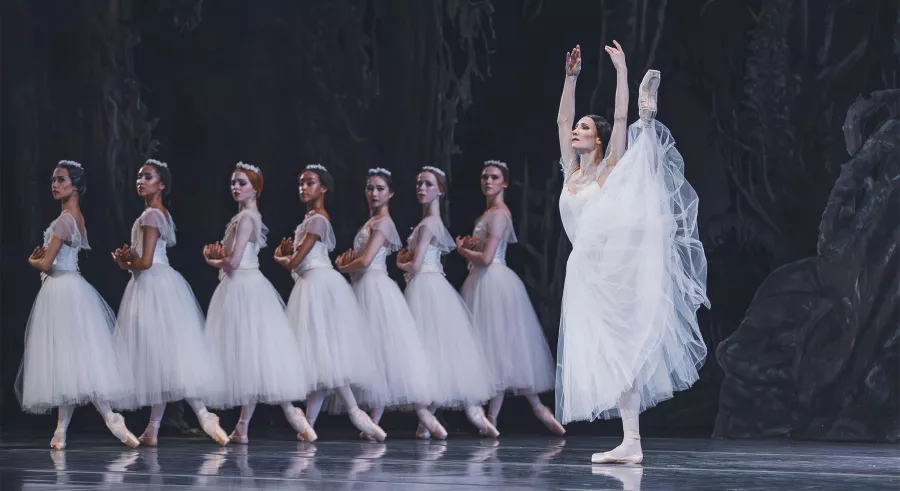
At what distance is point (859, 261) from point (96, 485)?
4.39 metres

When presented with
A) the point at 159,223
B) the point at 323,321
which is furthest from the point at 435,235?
the point at 159,223

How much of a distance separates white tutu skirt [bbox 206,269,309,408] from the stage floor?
29 cm

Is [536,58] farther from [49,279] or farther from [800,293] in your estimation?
[49,279]

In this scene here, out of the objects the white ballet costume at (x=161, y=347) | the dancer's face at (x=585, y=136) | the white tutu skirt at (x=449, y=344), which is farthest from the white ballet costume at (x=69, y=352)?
the dancer's face at (x=585, y=136)

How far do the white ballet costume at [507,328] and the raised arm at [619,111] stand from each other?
7.95 feet

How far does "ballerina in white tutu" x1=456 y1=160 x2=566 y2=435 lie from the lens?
24.9 feet

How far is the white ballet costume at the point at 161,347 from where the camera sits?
673 cm

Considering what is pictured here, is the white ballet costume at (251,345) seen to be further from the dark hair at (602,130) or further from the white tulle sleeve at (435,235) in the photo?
the dark hair at (602,130)

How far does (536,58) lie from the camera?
27.2 feet

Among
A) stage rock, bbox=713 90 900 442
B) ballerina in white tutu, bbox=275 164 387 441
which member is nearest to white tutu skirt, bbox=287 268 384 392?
ballerina in white tutu, bbox=275 164 387 441

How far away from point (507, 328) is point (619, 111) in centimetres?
275

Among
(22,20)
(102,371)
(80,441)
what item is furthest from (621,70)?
(22,20)

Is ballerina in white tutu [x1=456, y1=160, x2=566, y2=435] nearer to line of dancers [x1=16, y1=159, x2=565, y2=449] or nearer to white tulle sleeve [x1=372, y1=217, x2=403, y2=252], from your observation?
line of dancers [x1=16, y1=159, x2=565, y2=449]

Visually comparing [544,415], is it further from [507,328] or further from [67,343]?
[67,343]
